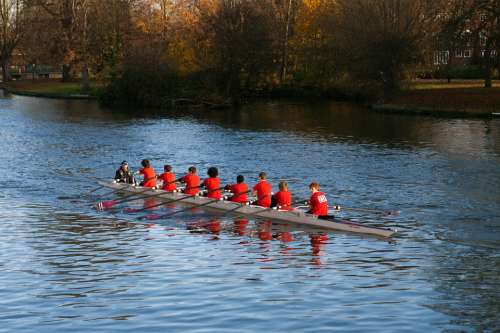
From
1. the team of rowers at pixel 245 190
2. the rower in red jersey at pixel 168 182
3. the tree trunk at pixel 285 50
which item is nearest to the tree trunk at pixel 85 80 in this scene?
the tree trunk at pixel 285 50

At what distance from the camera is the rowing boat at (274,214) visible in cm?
2803

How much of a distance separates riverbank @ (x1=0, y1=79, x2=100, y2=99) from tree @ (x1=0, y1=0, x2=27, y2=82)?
4991mm

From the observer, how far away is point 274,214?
30797 millimetres

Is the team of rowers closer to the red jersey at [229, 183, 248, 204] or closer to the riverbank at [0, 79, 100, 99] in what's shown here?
the red jersey at [229, 183, 248, 204]

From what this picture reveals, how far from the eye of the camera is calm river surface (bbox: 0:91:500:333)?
19812mm

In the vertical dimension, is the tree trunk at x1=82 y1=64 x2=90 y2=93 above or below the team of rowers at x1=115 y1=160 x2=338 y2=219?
above

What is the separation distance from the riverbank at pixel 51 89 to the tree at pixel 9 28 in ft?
16.4

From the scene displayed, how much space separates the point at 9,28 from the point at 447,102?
280 feet

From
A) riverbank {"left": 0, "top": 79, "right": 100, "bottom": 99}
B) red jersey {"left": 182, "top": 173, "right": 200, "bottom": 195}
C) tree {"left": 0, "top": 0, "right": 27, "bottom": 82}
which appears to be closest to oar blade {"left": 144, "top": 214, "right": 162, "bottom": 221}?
red jersey {"left": 182, "top": 173, "right": 200, "bottom": 195}

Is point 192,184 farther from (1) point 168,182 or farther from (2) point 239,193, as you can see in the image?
(2) point 239,193

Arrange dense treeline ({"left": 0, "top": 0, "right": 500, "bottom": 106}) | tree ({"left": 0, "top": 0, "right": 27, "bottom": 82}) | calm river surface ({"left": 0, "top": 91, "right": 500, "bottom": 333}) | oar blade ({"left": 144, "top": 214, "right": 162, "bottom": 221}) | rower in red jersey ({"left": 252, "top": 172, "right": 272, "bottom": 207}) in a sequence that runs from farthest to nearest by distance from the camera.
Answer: tree ({"left": 0, "top": 0, "right": 27, "bottom": 82}) → dense treeline ({"left": 0, "top": 0, "right": 500, "bottom": 106}) → oar blade ({"left": 144, "top": 214, "right": 162, "bottom": 221}) → rower in red jersey ({"left": 252, "top": 172, "right": 272, "bottom": 207}) → calm river surface ({"left": 0, "top": 91, "right": 500, "bottom": 333})

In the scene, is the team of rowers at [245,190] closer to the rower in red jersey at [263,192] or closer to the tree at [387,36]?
the rower in red jersey at [263,192]

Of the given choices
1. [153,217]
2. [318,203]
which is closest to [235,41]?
[153,217]

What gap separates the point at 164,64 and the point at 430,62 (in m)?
27.5
